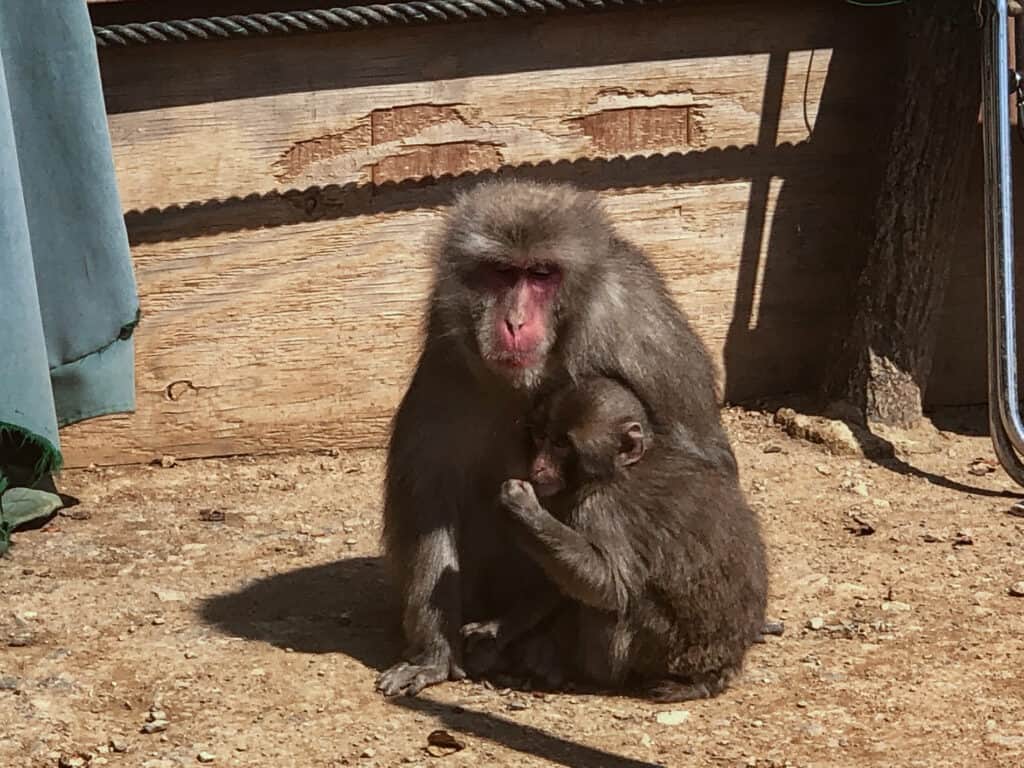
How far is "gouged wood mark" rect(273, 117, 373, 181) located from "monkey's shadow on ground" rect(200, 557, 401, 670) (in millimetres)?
1493

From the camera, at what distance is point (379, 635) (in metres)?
5.00

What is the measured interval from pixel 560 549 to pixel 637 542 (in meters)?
0.21

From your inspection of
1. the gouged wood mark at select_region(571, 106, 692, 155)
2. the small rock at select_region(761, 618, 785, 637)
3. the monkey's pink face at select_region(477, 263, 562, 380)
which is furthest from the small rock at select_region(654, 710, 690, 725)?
the gouged wood mark at select_region(571, 106, 692, 155)

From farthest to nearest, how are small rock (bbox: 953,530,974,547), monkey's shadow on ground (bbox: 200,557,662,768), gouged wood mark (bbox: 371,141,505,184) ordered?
1. gouged wood mark (bbox: 371,141,505,184)
2. small rock (bbox: 953,530,974,547)
3. monkey's shadow on ground (bbox: 200,557,662,768)

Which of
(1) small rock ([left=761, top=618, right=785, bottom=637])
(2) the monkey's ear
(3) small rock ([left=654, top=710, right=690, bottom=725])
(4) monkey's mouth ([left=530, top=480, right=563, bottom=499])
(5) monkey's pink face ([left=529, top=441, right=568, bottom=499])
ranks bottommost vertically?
(1) small rock ([left=761, top=618, right=785, bottom=637])

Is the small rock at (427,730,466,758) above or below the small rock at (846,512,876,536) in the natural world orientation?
above

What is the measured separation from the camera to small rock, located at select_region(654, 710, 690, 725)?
14.4ft

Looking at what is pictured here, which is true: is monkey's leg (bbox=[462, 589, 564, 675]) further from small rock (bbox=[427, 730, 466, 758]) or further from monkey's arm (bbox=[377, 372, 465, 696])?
small rock (bbox=[427, 730, 466, 758])

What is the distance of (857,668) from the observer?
475cm

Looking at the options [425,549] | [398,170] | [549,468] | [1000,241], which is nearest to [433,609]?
[425,549]

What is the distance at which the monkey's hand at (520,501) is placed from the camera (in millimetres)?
4422

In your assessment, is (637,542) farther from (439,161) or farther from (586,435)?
(439,161)

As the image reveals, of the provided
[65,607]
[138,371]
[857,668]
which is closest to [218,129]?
[138,371]

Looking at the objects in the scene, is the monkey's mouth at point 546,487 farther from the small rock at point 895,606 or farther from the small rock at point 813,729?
the small rock at point 895,606
